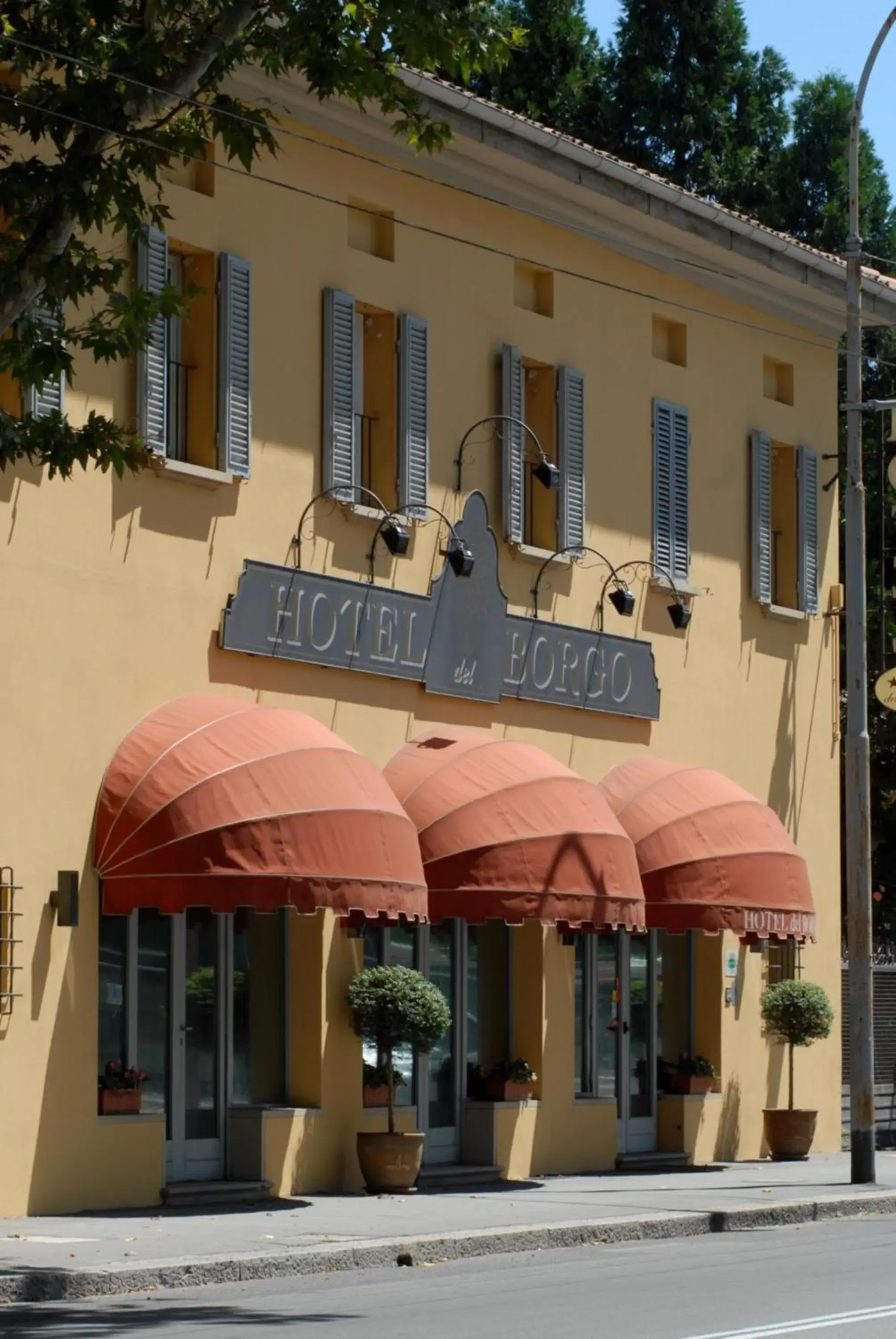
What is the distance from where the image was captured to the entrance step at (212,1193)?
1848cm

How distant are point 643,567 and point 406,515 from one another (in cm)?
410

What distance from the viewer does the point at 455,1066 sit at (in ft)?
72.9

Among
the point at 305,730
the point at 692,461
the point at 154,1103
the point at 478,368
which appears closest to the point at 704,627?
the point at 692,461

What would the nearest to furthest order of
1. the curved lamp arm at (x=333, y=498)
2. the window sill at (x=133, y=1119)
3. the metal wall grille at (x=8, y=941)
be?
the metal wall grille at (x=8, y=941) < the window sill at (x=133, y=1119) < the curved lamp arm at (x=333, y=498)

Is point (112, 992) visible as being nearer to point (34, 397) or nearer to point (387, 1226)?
point (387, 1226)

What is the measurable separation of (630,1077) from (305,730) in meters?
7.42

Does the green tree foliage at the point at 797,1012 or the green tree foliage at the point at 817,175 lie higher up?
the green tree foliage at the point at 817,175

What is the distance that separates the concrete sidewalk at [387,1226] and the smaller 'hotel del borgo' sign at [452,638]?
4.62 metres

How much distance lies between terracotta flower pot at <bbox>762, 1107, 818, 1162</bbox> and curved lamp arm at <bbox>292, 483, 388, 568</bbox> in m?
8.67

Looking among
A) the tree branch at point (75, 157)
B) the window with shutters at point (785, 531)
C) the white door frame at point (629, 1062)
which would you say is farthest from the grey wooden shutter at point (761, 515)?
the tree branch at point (75, 157)

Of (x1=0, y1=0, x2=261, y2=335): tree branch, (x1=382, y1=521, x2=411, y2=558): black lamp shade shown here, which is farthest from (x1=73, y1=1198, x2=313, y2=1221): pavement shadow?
(x1=0, y1=0, x2=261, y2=335): tree branch

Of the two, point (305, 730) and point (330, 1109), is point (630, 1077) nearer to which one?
→ point (330, 1109)

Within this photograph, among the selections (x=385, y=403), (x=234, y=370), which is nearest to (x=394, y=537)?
(x=385, y=403)

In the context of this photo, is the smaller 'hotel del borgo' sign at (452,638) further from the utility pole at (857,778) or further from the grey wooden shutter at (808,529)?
the grey wooden shutter at (808,529)
